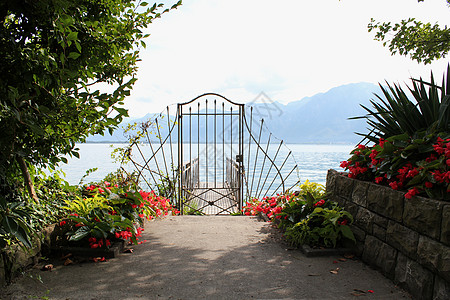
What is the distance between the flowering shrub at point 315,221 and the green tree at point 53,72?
2066 millimetres

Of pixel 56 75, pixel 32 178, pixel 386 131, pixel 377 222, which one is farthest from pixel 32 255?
pixel 386 131


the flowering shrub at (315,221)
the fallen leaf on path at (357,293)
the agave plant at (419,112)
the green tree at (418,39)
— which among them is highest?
the green tree at (418,39)

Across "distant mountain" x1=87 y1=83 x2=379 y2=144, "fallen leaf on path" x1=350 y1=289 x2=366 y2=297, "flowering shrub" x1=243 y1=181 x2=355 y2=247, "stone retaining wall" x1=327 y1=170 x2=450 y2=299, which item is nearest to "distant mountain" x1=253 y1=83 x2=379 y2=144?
"distant mountain" x1=87 y1=83 x2=379 y2=144

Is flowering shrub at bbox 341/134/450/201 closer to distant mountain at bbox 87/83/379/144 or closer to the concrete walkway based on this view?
the concrete walkway

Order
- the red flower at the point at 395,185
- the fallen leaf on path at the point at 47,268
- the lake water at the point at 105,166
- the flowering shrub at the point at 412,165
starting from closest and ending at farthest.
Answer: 1. the flowering shrub at the point at 412,165
2. the red flower at the point at 395,185
3. the fallen leaf on path at the point at 47,268
4. the lake water at the point at 105,166

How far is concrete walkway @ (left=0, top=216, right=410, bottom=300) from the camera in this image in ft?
6.75

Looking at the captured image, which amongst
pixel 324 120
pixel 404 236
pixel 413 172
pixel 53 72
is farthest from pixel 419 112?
pixel 324 120

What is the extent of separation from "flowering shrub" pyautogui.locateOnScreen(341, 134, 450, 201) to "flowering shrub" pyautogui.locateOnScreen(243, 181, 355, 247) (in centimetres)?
45

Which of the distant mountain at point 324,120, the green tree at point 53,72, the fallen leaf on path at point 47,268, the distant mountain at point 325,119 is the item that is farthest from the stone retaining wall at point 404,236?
the distant mountain at point 325,119

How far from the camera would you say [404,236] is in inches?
83.4

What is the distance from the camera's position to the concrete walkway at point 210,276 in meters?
2.06

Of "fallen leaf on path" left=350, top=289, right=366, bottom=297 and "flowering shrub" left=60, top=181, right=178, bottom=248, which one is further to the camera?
"flowering shrub" left=60, top=181, right=178, bottom=248

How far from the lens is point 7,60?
2.14 meters

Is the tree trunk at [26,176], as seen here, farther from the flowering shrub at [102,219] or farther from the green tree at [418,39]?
the green tree at [418,39]
